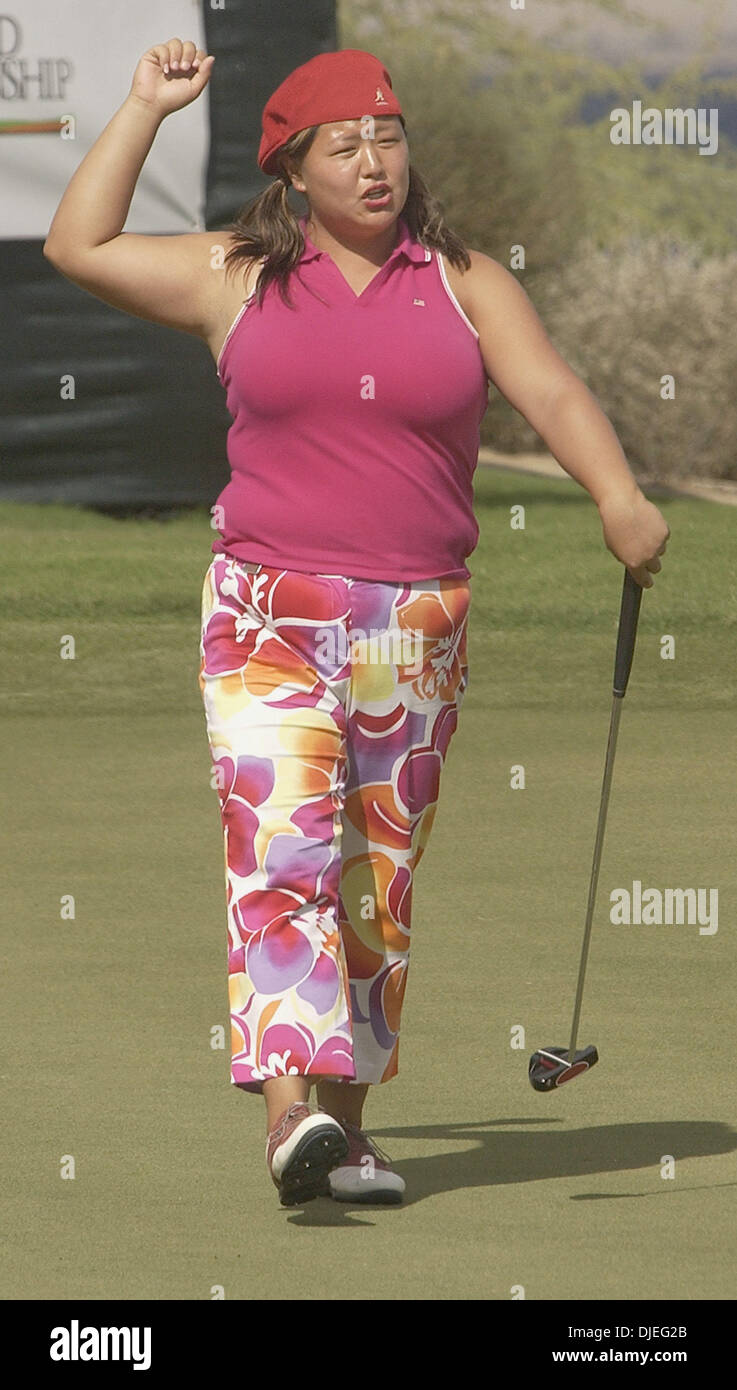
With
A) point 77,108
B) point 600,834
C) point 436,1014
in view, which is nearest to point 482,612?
point 77,108

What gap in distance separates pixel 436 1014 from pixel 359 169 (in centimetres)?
179

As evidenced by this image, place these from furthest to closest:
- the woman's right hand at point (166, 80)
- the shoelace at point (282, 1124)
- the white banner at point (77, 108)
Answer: the white banner at point (77, 108) → the woman's right hand at point (166, 80) → the shoelace at point (282, 1124)

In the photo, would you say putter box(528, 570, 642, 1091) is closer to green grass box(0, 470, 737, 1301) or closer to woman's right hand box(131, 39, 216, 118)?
green grass box(0, 470, 737, 1301)

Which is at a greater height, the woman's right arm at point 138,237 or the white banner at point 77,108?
the white banner at point 77,108

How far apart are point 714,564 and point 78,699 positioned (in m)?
3.97

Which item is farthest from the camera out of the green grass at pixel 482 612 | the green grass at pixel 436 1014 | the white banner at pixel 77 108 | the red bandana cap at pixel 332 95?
the white banner at pixel 77 108

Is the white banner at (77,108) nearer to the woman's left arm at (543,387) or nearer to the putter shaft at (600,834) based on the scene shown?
the putter shaft at (600,834)

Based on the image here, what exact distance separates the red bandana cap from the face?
0.02m

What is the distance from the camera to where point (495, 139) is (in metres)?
21.9

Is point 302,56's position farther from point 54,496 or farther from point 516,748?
point 516,748

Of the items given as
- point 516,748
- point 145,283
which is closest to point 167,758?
point 516,748

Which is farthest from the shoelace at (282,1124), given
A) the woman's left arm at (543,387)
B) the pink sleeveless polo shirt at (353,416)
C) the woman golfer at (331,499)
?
the woman's left arm at (543,387)

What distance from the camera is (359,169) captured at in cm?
393

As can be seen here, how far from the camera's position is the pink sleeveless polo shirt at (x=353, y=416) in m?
3.88
